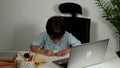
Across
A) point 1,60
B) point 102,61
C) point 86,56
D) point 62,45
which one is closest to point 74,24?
point 62,45

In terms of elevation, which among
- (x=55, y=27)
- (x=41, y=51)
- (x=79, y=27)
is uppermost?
(x=55, y=27)

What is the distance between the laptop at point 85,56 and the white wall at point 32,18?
1280 millimetres

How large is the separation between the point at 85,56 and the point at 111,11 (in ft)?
4.93

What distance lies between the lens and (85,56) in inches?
66.6

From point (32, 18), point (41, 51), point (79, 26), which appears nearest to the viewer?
point (41, 51)

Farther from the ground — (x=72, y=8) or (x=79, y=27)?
(x=72, y=8)

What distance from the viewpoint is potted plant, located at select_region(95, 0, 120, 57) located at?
287 centimetres

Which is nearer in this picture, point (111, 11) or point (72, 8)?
point (72, 8)

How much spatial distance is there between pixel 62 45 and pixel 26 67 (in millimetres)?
737

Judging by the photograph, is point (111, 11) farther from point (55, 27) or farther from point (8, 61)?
point (8, 61)

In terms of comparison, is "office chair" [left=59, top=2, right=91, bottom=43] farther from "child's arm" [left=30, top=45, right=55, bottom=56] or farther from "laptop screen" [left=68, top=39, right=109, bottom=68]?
"laptop screen" [left=68, top=39, right=109, bottom=68]

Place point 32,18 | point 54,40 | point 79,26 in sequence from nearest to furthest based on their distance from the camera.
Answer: point 54,40, point 79,26, point 32,18

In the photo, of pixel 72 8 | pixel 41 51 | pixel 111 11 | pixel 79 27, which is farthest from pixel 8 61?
pixel 111 11

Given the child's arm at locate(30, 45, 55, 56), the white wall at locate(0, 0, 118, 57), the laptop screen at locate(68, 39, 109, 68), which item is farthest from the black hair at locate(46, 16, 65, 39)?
the white wall at locate(0, 0, 118, 57)
